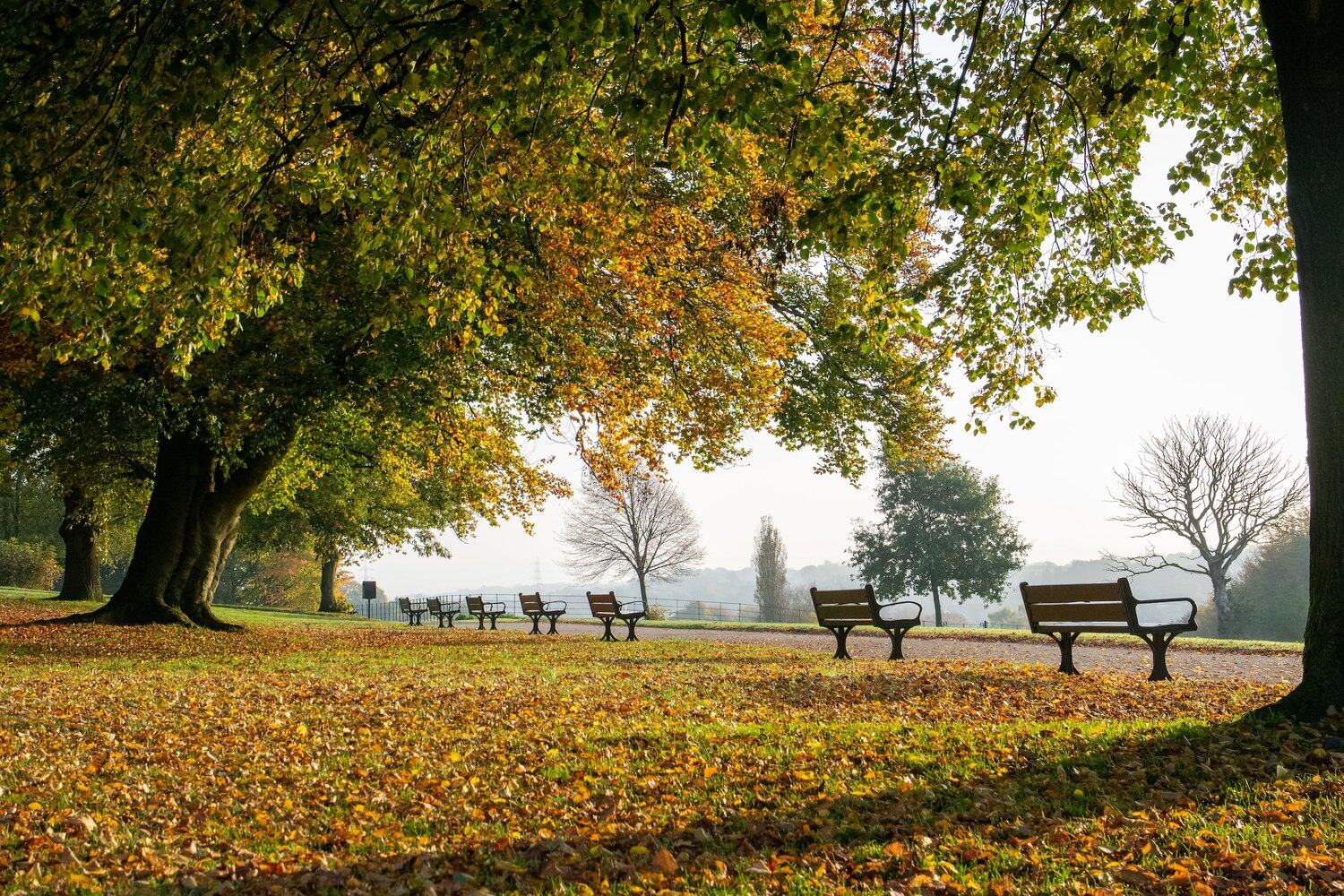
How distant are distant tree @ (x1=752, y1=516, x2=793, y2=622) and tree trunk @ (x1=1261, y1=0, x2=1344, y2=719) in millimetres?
49864

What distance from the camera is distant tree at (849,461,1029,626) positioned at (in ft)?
152

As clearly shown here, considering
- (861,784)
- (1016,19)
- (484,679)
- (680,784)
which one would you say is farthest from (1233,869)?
(484,679)

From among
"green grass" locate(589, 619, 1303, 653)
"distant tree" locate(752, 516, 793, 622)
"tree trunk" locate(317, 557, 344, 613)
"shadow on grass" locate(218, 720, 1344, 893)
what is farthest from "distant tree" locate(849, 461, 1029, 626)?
"shadow on grass" locate(218, 720, 1344, 893)

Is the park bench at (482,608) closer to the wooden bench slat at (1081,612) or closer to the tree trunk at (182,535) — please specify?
the tree trunk at (182,535)

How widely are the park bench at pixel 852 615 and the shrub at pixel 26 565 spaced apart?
39.7m

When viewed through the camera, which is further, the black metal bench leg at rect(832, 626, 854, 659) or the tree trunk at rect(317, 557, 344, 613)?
the tree trunk at rect(317, 557, 344, 613)

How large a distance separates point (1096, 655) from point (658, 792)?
12.7 metres

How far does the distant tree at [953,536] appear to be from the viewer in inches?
1828

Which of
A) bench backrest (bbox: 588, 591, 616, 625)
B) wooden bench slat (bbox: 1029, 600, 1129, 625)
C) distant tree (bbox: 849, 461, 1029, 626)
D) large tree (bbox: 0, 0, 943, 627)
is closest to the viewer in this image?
large tree (bbox: 0, 0, 943, 627)

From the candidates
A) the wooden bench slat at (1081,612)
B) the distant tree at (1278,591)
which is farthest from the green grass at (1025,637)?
the distant tree at (1278,591)

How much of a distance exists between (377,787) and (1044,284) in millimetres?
9330

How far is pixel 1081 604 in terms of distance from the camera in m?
11.1

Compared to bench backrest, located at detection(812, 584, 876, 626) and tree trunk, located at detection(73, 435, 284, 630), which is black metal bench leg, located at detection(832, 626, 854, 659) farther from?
tree trunk, located at detection(73, 435, 284, 630)

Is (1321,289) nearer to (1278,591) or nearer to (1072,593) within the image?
(1072,593)
